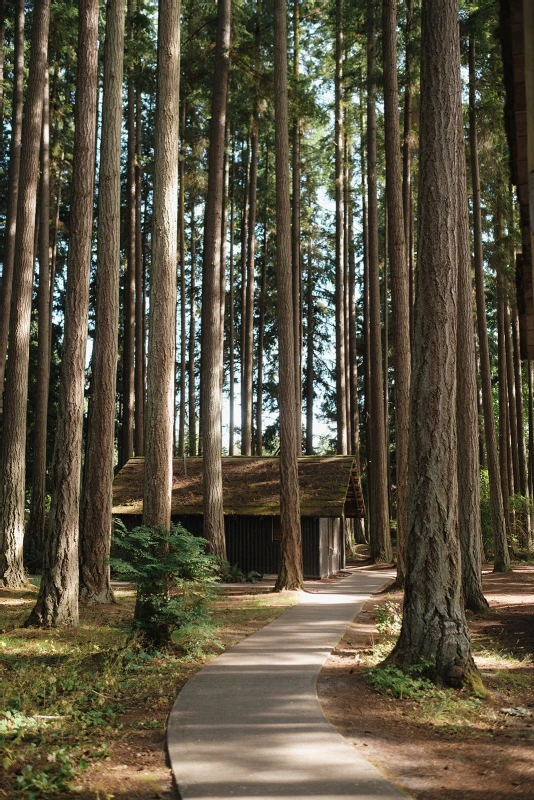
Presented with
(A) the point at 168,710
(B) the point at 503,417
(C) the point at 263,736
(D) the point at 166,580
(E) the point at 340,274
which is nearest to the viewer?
(C) the point at 263,736

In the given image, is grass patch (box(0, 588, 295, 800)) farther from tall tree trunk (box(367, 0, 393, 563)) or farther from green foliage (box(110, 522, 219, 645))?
tall tree trunk (box(367, 0, 393, 563))

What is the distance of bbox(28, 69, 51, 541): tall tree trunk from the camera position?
22.1m

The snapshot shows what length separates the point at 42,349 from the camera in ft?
72.5

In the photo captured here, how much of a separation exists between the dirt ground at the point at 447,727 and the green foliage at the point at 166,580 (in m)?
1.96

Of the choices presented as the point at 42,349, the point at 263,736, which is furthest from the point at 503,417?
the point at 263,736

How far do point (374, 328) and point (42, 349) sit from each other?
10.7 metres

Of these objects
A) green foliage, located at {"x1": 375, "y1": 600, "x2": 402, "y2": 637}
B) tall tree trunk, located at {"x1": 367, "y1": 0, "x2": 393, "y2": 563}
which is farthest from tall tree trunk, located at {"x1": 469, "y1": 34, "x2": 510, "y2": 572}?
green foliage, located at {"x1": 375, "y1": 600, "x2": 402, "y2": 637}

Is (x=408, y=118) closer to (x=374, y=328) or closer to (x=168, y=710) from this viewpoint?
(x=374, y=328)

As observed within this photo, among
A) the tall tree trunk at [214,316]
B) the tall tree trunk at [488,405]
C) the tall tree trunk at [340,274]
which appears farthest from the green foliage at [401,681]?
the tall tree trunk at [340,274]

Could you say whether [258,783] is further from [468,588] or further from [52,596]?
[468,588]

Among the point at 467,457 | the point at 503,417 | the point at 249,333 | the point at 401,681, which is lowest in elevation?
the point at 401,681

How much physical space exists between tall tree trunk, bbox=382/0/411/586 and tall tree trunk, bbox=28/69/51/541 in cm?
1020

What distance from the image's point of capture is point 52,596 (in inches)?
471

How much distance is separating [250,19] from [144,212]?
12.7 metres
